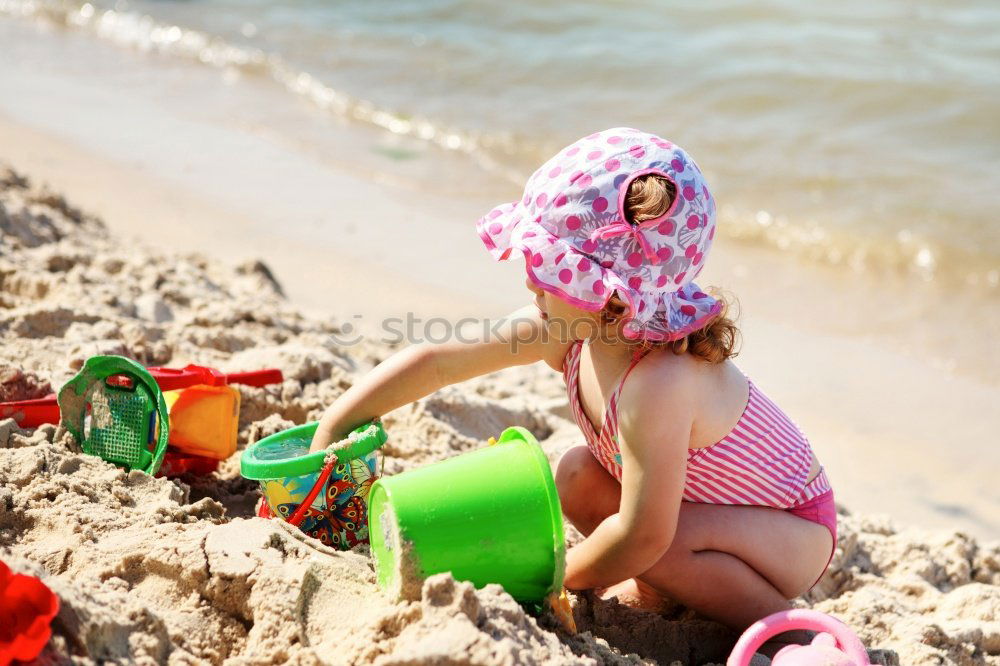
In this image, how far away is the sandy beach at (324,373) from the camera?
1815 millimetres

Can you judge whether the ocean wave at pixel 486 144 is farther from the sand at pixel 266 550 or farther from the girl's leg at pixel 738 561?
the girl's leg at pixel 738 561

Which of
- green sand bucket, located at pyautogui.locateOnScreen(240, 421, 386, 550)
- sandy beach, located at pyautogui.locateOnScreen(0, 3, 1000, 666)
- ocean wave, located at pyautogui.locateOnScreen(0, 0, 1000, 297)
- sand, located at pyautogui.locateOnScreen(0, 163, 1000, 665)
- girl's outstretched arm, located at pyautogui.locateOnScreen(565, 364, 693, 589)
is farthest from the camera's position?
ocean wave, located at pyautogui.locateOnScreen(0, 0, 1000, 297)

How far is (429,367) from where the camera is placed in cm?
232

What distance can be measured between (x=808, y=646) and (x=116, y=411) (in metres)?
1.55

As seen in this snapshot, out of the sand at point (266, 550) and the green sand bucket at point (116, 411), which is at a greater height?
the green sand bucket at point (116, 411)

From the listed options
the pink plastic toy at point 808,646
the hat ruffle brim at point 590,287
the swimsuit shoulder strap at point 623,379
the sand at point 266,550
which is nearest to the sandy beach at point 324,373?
the sand at point 266,550

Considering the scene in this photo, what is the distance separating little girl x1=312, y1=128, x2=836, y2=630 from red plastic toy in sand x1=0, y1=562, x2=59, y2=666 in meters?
0.78

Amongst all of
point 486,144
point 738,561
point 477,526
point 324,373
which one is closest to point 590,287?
point 477,526

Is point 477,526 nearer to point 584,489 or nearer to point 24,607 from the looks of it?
point 584,489

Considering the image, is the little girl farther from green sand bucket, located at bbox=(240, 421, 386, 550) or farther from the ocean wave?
the ocean wave

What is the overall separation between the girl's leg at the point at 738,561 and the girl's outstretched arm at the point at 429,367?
1.67 feet

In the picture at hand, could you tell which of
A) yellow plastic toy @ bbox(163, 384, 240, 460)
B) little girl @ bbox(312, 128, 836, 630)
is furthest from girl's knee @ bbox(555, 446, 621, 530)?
yellow plastic toy @ bbox(163, 384, 240, 460)

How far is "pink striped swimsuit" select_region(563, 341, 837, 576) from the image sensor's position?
214 centimetres

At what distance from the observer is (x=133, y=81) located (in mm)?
7129
